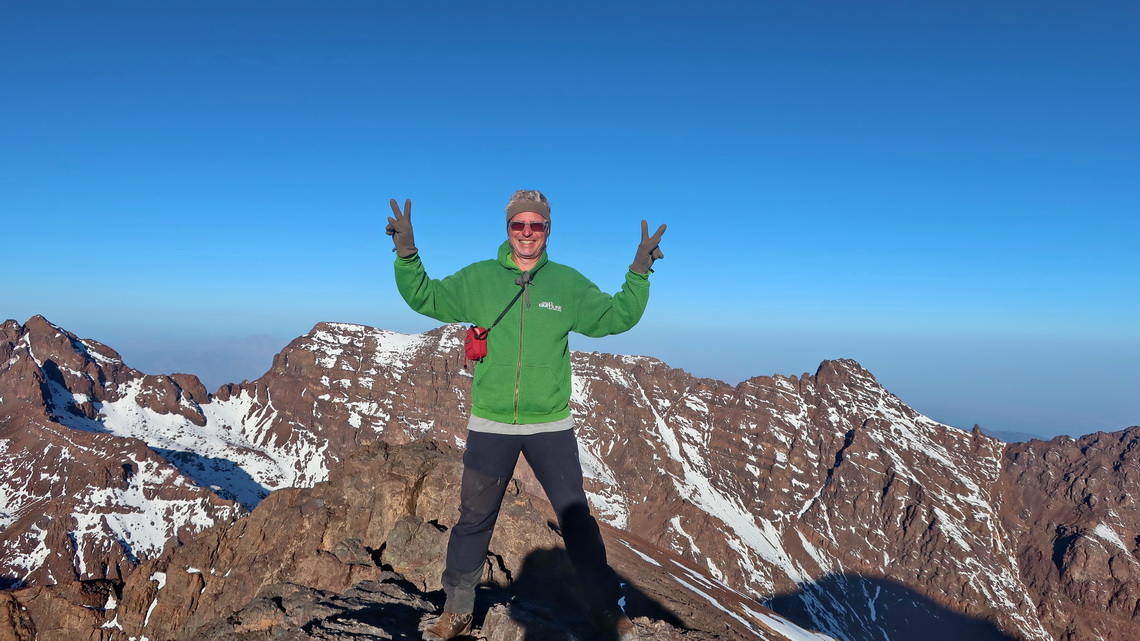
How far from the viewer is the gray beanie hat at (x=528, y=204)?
8.07 m

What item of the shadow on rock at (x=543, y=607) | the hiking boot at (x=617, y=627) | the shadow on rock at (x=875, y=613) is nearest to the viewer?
the shadow on rock at (x=543, y=607)

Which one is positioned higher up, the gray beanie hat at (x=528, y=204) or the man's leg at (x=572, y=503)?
the gray beanie hat at (x=528, y=204)

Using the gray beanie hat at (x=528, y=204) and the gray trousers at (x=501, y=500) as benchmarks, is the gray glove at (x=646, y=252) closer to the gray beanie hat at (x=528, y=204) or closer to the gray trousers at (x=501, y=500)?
the gray beanie hat at (x=528, y=204)

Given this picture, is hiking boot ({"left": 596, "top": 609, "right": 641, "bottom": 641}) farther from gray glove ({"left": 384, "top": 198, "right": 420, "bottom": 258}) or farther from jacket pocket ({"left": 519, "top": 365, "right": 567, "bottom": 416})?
gray glove ({"left": 384, "top": 198, "right": 420, "bottom": 258})

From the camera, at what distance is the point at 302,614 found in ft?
33.1

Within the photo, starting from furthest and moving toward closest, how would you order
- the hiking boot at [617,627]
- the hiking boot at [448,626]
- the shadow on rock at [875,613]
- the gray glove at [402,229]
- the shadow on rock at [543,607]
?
the shadow on rock at [875,613]
the hiking boot at [617,627]
the shadow on rock at [543,607]
the hiking boot at [448,626]
the gray glove at [402,229]

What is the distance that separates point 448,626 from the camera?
8828mm

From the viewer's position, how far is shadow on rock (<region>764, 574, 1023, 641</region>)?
169m

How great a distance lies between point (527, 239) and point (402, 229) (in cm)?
168

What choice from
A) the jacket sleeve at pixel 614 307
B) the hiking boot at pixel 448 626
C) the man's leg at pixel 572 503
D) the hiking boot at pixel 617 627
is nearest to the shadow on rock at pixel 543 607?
the hiking boot at pixel 617 627

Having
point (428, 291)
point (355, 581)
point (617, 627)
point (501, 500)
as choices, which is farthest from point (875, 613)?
point (428, 291)

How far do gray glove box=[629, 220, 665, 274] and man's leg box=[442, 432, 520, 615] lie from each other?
2949 mm

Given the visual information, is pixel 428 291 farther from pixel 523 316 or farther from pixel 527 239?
pixel 527 239

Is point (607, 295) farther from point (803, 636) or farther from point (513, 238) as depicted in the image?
point (803, 636)
